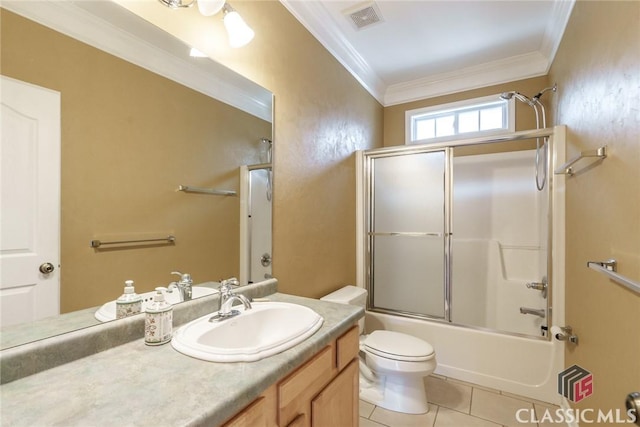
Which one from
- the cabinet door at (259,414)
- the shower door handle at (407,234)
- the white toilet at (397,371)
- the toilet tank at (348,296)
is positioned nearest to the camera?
the cabinet door at (259,414)

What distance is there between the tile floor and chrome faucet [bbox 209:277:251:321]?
3.91 ft

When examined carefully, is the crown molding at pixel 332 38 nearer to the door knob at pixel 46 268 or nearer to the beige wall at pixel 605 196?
the beige wall at pixel 605 196

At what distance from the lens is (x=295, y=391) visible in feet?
2.93

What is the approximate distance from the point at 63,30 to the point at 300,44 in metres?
1.39

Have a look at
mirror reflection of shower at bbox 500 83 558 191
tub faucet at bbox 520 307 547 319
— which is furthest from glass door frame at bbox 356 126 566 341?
tub faucet at bbox 520 307 547 319

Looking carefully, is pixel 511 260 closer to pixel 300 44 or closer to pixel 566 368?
pixel 566 368

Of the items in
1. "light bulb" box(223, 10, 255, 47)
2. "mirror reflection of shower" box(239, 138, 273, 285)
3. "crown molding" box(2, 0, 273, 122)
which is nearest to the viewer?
"crown molding" box(2, 0, 273, 122)

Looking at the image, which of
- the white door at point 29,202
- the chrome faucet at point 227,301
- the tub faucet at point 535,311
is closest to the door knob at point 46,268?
the white door at point 29,202

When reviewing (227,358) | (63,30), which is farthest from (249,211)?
(63,30)

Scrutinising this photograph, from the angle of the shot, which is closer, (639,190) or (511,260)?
(639,190)

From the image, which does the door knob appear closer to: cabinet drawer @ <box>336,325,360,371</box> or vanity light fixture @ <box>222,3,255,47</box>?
cabinet drawer @ <box>336,325,360,371</box>

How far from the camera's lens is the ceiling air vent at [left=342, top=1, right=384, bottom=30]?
197cm

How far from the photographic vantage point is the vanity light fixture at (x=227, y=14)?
1161 millimetres

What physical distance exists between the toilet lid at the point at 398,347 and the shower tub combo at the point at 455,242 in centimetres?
48
